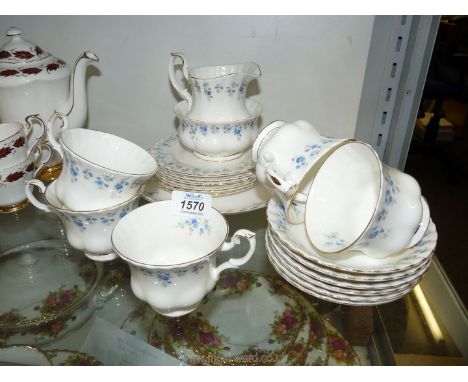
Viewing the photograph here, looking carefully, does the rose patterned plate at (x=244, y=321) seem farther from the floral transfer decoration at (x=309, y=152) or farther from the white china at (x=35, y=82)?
the white china at (x=35, y=82)

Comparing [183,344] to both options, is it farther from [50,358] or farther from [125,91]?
[125,91]

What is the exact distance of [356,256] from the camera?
55 centimetres

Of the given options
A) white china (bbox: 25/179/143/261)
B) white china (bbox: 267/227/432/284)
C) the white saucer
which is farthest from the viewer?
the white saucer

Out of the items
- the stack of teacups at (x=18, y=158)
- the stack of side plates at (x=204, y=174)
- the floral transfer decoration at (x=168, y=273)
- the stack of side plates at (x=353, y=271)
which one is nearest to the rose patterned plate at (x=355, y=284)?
the stack of side plates at (x=353, y=271)

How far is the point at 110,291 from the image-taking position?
0.70m

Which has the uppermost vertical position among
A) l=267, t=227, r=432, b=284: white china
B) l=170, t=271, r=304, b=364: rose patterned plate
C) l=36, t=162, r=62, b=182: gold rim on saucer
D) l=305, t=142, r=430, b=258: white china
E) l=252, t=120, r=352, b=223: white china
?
l=252, t=120, r=352, b=223: white china

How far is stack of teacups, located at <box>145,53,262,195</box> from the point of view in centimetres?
71

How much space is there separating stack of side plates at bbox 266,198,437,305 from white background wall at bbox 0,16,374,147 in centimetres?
38

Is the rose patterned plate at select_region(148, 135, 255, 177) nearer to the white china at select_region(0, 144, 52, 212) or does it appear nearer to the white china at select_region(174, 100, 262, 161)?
the white china at select_region(174, 100, 262, 161)

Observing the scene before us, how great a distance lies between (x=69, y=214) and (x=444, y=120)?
2.09 feet

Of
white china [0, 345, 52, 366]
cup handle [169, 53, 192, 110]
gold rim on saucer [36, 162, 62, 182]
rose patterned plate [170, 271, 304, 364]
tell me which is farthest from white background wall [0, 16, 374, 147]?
white china [0, 345, 52, 366]

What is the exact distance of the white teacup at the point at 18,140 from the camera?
2.23ft

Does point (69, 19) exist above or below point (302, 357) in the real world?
above

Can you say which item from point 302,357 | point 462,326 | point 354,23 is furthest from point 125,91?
point 462,326
